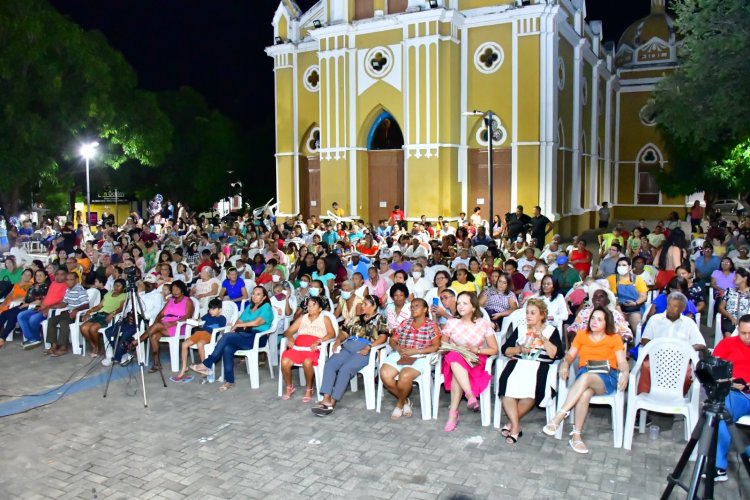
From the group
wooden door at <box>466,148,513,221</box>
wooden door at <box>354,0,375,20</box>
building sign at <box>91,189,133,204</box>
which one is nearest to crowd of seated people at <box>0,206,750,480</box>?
wooden door at <box>466,148,513,221</box>

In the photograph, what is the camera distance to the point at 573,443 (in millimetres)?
6188

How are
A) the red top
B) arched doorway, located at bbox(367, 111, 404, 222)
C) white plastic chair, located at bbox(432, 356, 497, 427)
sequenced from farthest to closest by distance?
arched doorway, located at bbox(367, 111, 404, 222), white plastic chair, located at bbox(432, 356, 497, 427), the red top

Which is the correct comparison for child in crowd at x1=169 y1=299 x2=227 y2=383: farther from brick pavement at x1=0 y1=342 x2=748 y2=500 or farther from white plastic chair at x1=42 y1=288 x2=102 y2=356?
white plastic chair at x1=42 y1=288 x2=102 y2=356

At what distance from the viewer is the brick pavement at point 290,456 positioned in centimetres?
551

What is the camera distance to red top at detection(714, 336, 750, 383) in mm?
6043

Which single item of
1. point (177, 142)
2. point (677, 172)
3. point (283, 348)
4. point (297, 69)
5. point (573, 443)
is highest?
point (297, 69)

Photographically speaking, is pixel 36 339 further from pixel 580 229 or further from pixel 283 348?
pixel 580 229

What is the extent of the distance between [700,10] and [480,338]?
11548 mm

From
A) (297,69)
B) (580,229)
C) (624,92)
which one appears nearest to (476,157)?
(580,229)

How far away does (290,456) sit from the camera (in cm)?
616

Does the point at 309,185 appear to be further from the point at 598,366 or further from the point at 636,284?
the point at 598,366

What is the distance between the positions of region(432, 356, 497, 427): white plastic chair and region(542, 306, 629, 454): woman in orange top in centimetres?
60

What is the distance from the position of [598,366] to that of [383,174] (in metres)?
18.4

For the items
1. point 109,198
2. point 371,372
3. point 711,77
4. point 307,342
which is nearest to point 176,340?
point 307,342
